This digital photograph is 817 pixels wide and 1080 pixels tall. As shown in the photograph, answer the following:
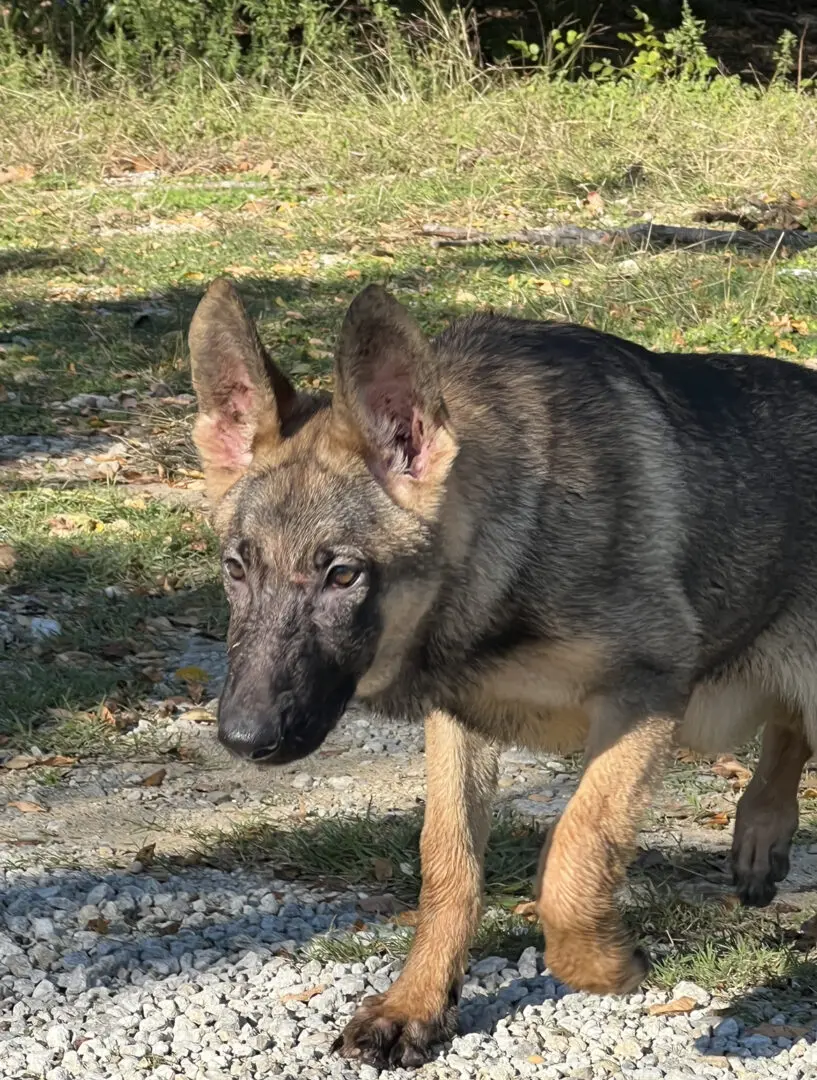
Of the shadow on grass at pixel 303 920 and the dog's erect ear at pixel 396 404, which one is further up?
the dog's erect ear at pixel 396 404

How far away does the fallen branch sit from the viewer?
1164 centimetres

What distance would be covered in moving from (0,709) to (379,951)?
6.76ft

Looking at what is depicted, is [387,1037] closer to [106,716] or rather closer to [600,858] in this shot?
[600,858]

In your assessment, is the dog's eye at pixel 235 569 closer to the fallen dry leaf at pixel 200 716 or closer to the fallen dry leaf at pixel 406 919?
the fallen dry leaf at pixel 406 919

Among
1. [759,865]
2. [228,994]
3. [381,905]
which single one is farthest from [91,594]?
[759,865]

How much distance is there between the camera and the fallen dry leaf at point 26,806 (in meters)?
5.10

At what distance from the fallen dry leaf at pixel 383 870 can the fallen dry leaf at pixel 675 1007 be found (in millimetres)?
981

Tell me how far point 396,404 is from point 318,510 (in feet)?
1.05

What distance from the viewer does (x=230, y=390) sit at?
392 centimetres

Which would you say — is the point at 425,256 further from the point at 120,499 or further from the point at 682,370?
the point at 682,370

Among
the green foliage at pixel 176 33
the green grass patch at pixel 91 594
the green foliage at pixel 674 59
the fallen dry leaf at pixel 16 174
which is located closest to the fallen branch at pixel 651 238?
the fallen dry leaf at pixel 16 174

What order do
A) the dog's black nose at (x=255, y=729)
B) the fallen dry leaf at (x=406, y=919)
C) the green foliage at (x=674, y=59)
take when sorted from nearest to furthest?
the dog's black nose at (x=255, y=729)
the fallen dry leaf at (x=406, y=919)
the green foliage at (x=674, y=59)

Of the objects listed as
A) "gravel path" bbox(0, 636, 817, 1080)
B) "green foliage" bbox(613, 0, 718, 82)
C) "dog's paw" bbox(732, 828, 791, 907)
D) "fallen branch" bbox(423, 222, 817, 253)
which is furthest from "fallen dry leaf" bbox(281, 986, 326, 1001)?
"green foliage" bbox(613, 0, 718, 82)

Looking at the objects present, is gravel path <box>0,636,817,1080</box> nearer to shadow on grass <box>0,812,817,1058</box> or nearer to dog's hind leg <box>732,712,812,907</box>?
shadow on grass <box>0,812,817,1058</box>
